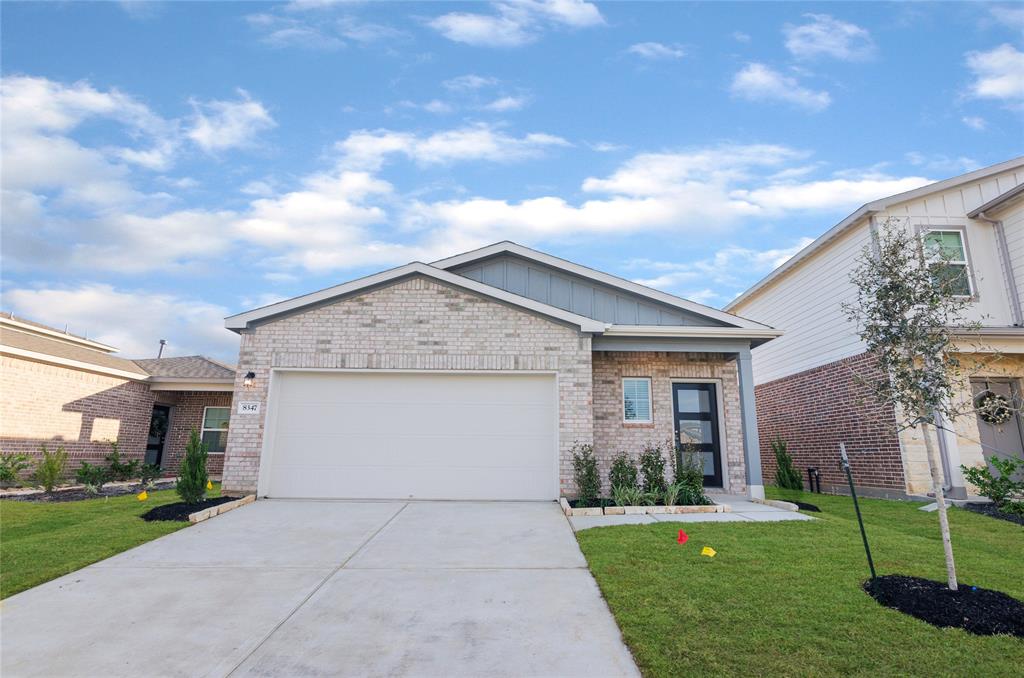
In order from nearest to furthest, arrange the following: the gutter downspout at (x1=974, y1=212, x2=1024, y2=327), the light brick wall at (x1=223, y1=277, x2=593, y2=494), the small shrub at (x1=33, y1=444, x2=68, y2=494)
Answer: the light brick wall at (x1=223, y1=277, x2=593, y2=494) < the small shrub at (x1=33, y1=444, x2=68, y2=494) < the gutter downspout at (x1=974, y1=212, x2=1024, y2=327)

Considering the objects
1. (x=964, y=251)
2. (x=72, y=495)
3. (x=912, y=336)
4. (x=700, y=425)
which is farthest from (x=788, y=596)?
(x=72, y=495)

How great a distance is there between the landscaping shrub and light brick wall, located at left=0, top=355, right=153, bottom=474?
6956 millimetres

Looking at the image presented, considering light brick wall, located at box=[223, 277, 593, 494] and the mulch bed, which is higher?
light brick wall, located at box=[223, 277, 593, 494]

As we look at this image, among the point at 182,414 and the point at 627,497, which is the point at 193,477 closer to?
the point at 627,497

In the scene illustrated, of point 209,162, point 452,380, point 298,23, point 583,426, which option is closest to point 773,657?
point 583,426

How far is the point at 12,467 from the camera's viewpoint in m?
10.9

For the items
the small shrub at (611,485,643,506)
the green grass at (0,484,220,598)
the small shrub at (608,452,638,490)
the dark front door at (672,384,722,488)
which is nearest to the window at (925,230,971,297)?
the dark front door at (672,384,722,488)

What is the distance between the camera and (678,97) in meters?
12.3

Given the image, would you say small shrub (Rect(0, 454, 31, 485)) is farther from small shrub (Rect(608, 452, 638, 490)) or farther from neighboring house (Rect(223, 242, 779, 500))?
small shrub (Rect(608, 452, 638, 490))

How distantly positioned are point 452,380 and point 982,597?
770 centimetres

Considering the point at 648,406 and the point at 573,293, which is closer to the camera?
the point at 648,406

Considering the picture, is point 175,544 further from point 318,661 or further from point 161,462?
point 161,462

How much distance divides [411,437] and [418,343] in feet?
5.93

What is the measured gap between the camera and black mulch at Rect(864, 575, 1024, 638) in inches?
141
